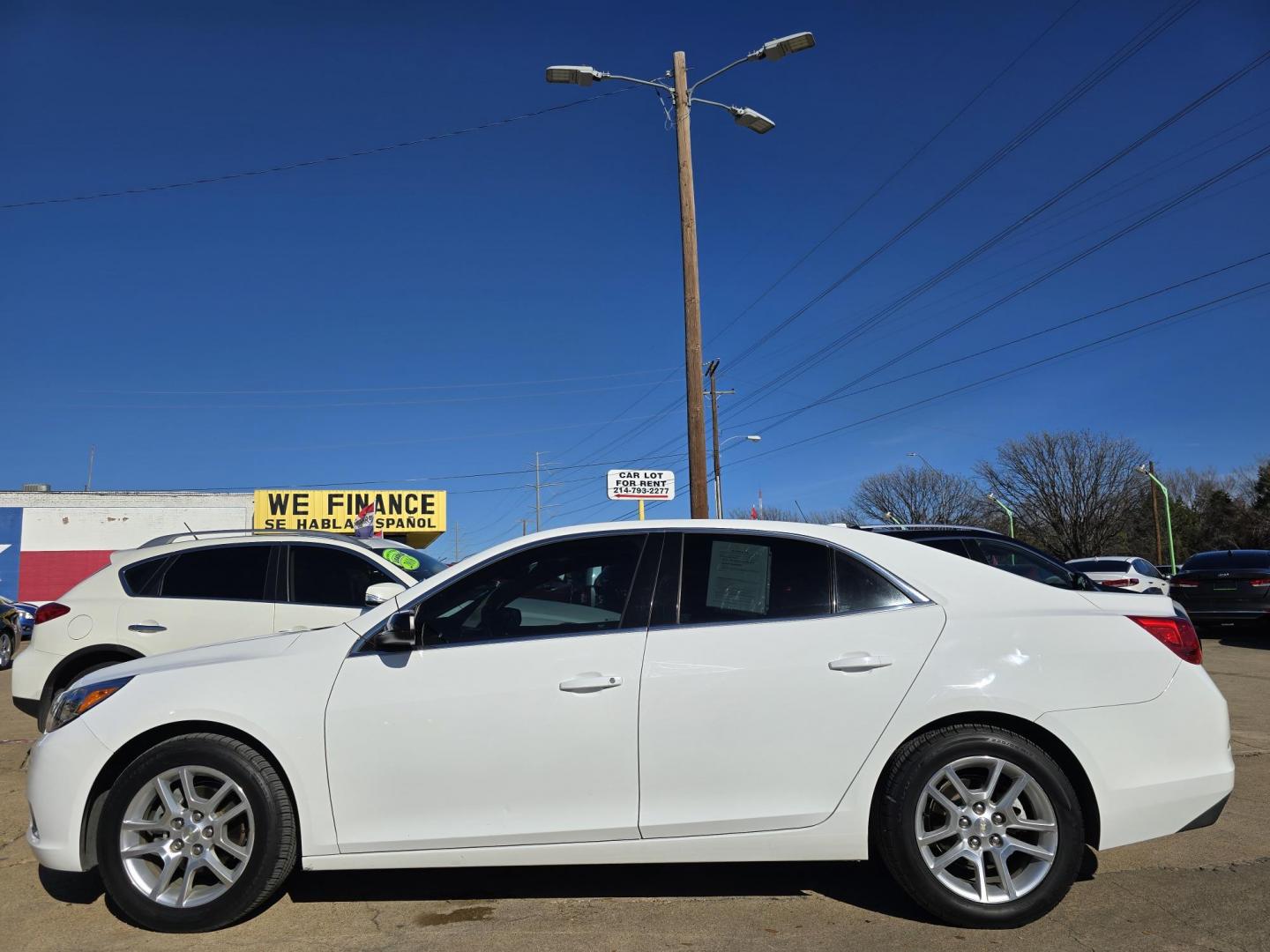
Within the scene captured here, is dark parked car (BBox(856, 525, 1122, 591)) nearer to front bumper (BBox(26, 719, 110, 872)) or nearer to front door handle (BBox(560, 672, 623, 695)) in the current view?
front door handle (BBox(560, 672, 623, 695))

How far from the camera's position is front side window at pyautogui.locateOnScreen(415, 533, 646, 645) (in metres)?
3.61

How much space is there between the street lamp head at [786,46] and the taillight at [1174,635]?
957 centimetres

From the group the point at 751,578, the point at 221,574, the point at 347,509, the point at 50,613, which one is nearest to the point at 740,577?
the point at 751,578

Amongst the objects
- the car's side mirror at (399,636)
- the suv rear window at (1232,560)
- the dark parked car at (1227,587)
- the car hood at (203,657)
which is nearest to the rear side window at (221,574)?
the car hood at (203,657)

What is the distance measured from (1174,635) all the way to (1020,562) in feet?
20.5

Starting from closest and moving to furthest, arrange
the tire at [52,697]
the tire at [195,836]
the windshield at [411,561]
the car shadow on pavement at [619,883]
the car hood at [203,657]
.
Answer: the tire at [195,836]
the car hood at [203,657]
the car shadow on pavement at [619,883]
the tire at [52,697]
the windshield at [411,561]

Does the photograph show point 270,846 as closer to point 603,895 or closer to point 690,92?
point 603,895

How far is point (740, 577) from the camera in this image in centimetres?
369

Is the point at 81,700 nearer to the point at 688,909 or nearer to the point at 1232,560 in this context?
the point at 688,909

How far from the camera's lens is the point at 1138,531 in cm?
5462

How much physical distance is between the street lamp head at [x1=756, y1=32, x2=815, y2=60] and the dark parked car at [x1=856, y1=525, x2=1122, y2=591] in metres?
6.38

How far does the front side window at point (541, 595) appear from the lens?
3.61 meters

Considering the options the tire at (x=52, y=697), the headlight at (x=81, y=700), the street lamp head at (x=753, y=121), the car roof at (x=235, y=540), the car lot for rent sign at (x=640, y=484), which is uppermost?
the street lamp head at (x=753, y=121)

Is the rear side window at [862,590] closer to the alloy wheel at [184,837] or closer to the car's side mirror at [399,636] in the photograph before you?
the car's side mirror at [399,636]
